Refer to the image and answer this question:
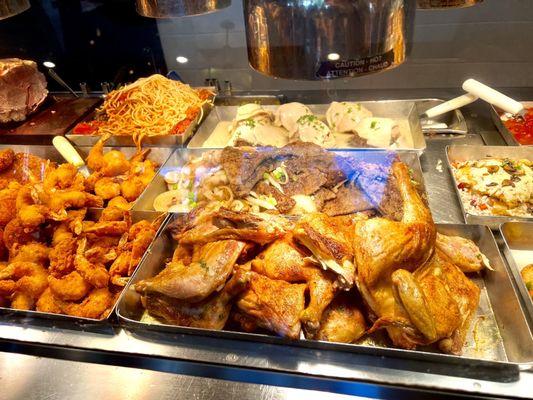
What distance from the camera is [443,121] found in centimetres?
331

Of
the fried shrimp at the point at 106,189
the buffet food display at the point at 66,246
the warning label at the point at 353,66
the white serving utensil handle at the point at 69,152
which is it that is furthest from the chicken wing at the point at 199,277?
the white serving utensil handle at the point at 69,152

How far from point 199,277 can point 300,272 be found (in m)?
0.47

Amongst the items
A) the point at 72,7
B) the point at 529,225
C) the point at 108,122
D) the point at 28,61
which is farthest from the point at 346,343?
the point at 72,7

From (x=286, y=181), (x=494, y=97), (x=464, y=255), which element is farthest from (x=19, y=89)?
(x=494, y=97)

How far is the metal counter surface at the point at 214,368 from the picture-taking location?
1646mm

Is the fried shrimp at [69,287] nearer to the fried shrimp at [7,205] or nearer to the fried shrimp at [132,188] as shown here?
the fried shrimp at [7,205]

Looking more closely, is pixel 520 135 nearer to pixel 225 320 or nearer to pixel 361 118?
pixel 361 118

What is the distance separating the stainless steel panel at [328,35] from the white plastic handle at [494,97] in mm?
1799

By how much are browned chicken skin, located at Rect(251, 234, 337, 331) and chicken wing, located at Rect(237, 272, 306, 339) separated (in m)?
0.05

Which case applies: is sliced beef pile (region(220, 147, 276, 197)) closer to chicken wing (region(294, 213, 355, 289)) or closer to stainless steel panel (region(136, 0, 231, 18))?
chicken wing (region(294, 213, 355, 289))

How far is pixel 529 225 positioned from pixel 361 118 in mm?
1511

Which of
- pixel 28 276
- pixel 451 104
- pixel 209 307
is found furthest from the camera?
pixel 451 104

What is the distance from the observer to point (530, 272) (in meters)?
2.05

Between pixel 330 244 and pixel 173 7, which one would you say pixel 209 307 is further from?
pixel 173 7
